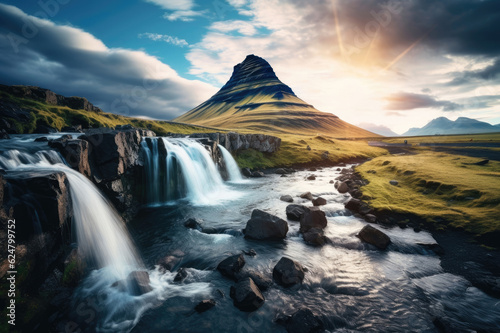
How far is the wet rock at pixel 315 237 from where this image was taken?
16453 millimetres

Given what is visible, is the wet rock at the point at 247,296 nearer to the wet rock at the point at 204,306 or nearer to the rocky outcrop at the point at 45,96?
the wet rock at the point at 204,306

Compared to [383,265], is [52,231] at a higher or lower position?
higher

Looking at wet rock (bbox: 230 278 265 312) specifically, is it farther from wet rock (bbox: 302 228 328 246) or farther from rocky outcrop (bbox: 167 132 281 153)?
rocky outcrop (bbox: 167 132 281 153)

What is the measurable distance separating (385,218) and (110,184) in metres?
26.9

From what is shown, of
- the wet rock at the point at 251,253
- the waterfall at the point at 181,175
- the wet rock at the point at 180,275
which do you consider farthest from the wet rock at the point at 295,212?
the wet rock at the point at 180,275

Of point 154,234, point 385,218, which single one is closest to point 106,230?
point 154,234

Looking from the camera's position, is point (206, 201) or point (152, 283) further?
point (206, 201)

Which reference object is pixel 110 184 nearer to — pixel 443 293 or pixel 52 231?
pixel 52 231

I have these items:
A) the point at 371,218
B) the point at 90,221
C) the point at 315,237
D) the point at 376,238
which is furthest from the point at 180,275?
the point at 371,218

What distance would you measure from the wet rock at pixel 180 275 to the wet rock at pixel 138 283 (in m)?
1.42

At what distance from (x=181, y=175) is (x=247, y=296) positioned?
22756mm

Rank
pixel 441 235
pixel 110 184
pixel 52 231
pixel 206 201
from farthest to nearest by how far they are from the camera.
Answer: pixel 206 201 → pixel 110 184 → pixel 441 235 → pixel 52 231

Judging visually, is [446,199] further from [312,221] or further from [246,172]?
[246,172]

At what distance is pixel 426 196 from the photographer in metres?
25.1
